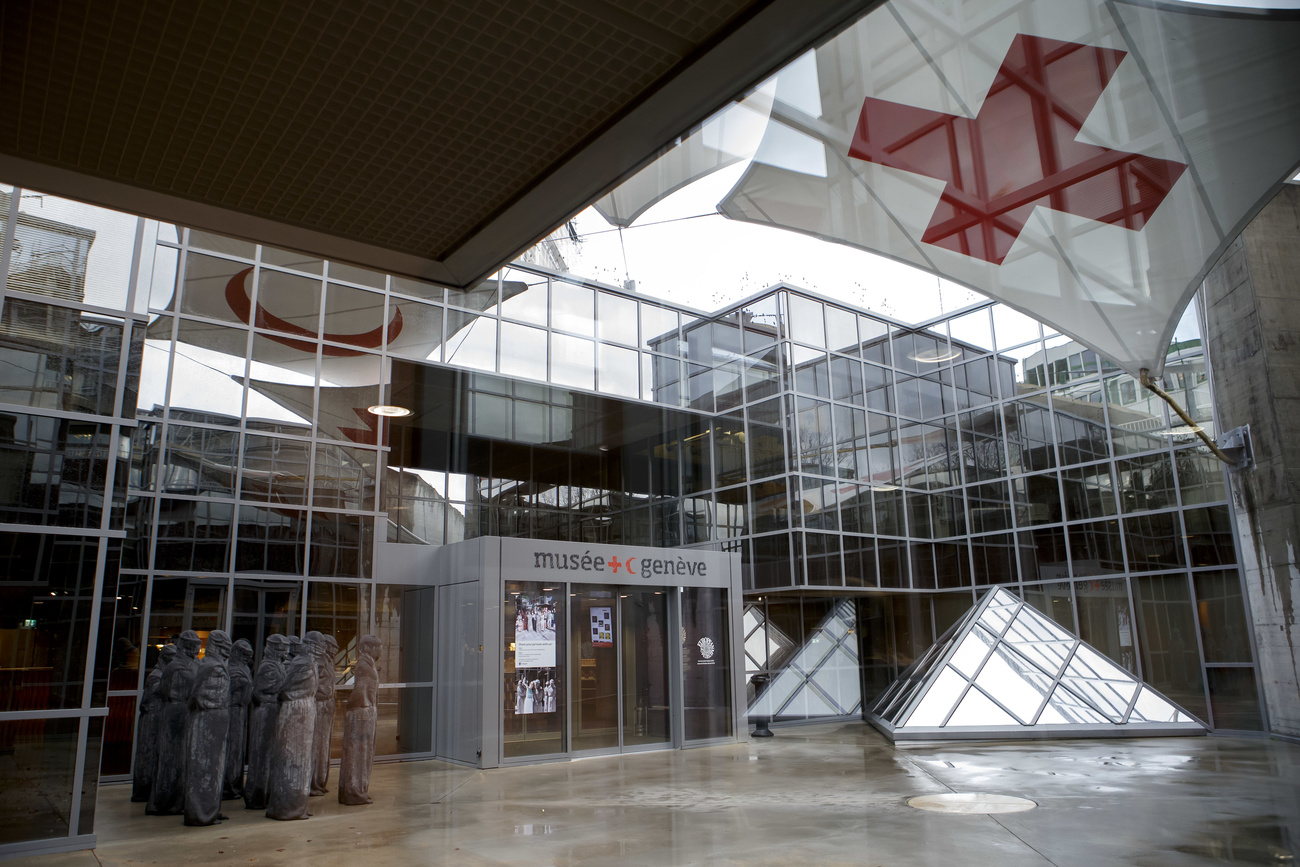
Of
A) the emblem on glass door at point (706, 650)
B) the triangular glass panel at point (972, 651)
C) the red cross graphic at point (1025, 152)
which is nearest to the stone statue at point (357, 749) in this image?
the emblem on glass door at point (706, 650)

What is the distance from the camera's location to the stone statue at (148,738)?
992 cm

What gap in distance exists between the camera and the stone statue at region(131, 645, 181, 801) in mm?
9922

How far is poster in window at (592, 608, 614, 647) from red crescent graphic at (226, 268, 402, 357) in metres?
5.70

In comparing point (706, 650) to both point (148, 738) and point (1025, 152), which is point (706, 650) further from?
point (1025, 152)

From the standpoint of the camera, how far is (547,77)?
1789 millimetres

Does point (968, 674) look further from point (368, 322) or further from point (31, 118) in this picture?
point (31, 118)

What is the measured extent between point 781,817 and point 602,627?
19.8 ft

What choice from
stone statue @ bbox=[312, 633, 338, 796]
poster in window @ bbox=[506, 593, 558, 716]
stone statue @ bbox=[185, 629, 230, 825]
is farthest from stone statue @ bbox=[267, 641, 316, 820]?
poster in window @ bbox=[506, 593, 558, 716]

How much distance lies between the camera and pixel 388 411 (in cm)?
1443

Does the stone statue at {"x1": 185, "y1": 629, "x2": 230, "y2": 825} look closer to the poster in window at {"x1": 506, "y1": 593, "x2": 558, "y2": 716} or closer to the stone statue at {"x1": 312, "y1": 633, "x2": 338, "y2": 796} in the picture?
the stone statue at {"x1": 312, "y1": 633, "x2": 338, "y2": 796}

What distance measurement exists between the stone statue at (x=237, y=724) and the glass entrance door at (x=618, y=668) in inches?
194

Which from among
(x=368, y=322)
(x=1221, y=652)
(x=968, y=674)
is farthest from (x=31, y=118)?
(x=1221, y=652)

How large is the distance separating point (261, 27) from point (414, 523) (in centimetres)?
1351

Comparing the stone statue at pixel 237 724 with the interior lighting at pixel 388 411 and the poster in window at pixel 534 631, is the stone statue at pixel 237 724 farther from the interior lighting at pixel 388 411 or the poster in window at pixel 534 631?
the interior lighting at pixel 388 411
